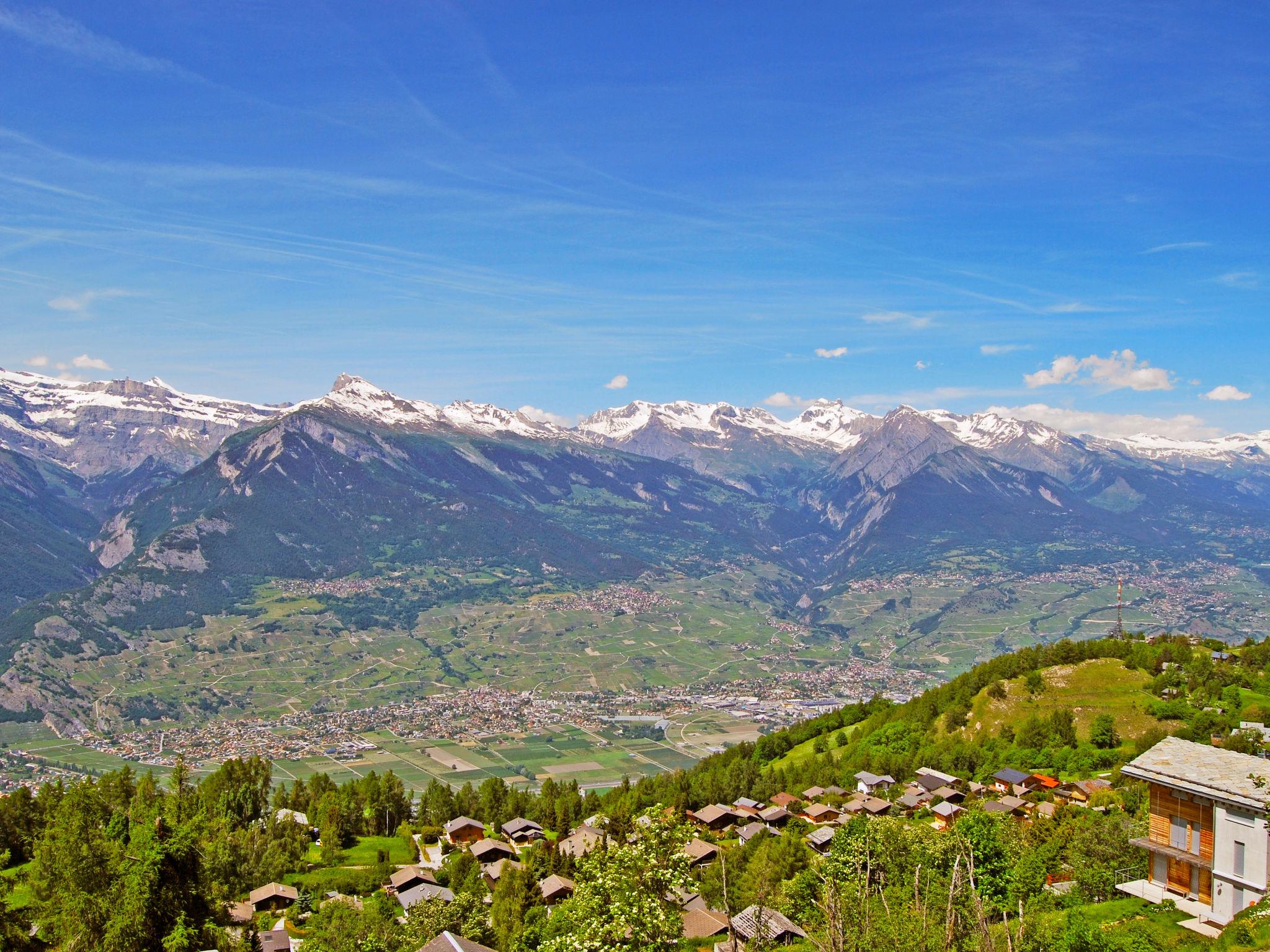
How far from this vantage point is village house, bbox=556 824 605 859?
6875 cm

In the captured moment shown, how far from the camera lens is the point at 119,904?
121 ft

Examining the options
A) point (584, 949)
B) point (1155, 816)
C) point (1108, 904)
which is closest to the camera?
point (584, 949)

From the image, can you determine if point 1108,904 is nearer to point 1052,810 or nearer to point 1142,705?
point 1052,810

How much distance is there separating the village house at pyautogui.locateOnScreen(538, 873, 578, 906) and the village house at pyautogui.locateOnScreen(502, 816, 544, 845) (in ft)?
74.9

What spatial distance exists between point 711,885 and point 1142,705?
6229cm

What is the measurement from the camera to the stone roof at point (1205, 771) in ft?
88.6

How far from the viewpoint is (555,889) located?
2346 inches

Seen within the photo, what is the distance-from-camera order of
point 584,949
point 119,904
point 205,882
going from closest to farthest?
point 584,949 < point 119,904 < point 205,882

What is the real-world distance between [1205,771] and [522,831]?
2624 inches

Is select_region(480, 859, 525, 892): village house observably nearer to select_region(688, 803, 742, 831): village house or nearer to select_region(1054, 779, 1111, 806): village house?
select_region(688, 803, 742, 831): village house

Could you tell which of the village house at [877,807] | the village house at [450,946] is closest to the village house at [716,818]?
the village house at [877,807]

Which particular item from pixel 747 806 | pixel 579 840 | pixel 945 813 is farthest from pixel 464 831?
pixel 945 813

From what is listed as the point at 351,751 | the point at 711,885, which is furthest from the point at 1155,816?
the point at 351,751

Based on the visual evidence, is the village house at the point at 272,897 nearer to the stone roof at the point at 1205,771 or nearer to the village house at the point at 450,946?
the village house at the point at 450,946
